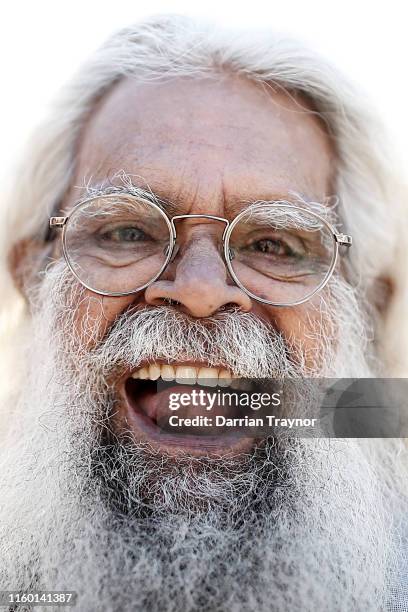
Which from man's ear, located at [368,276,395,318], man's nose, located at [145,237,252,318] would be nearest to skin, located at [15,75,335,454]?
man's nose, located at [145,237,252,318]

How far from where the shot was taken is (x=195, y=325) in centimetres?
194

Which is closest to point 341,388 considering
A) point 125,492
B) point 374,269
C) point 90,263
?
point 374,269

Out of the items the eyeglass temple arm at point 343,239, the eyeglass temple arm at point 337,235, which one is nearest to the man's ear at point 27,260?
the eyeglass temple arm at point 337,235

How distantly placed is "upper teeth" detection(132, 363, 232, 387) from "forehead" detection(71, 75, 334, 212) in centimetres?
52

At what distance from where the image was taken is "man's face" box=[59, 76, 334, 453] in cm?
198

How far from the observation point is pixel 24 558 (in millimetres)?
1961

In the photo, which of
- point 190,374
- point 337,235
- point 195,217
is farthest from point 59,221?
point 337,235

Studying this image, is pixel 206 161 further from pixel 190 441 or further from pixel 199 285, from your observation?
pixel 190 441

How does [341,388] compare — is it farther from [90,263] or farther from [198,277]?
[90,263]

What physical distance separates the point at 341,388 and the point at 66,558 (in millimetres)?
1021

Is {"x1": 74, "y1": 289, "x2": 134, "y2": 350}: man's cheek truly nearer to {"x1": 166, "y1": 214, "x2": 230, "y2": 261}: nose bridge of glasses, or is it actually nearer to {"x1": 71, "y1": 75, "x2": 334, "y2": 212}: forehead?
{"x1": 166, "y1": 214, "x2": 230, "y2": 261}: nose bridge of glasses

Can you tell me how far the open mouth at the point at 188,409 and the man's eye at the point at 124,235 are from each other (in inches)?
17.6

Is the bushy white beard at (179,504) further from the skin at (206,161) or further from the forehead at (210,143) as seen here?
the forehead at (210,143)

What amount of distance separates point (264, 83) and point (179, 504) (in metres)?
1.47
